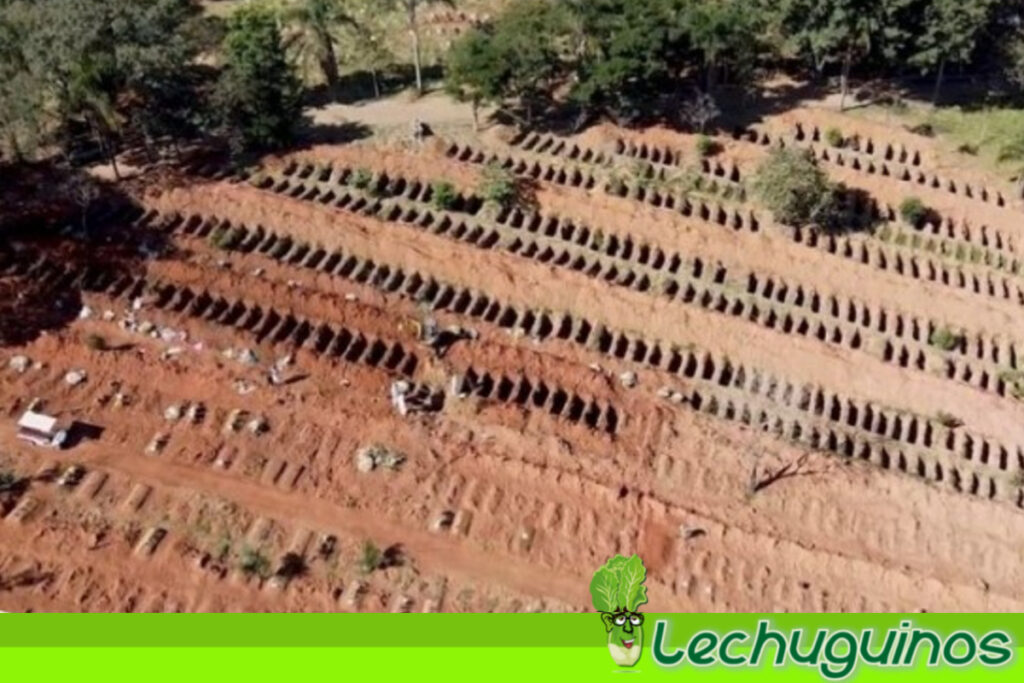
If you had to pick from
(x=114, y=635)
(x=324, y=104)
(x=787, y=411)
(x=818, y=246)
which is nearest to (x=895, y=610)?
(x=787, y=411)

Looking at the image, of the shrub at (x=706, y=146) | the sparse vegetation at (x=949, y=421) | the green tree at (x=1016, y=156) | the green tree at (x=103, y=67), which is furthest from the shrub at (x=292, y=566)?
the green tree at (x=1016, y=156)

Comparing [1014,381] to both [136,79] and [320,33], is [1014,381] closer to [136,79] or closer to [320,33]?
[320,33]

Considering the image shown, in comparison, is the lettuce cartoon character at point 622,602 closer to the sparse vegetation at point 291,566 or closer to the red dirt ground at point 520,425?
the red dirt ground at point 520,425

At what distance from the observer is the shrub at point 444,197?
5803 centimetres

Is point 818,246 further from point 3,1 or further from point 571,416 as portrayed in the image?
point 3,1

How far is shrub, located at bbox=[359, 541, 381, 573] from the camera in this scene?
4197cm

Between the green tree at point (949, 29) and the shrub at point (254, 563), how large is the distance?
46930 mm

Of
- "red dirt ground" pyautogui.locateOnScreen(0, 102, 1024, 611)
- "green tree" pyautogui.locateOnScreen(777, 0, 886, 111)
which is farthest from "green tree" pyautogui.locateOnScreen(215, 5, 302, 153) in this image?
"green tree" pyautogui.locateOnScreen(777, 0, 886, 111)

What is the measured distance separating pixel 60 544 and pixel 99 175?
83.4 feet

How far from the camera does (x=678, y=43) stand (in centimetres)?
6112

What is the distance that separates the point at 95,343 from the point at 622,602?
27838mm

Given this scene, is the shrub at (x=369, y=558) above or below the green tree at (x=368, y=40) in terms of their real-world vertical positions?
below

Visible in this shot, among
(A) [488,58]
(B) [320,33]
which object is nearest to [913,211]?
(A) [488,58]

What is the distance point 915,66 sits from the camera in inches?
2581
